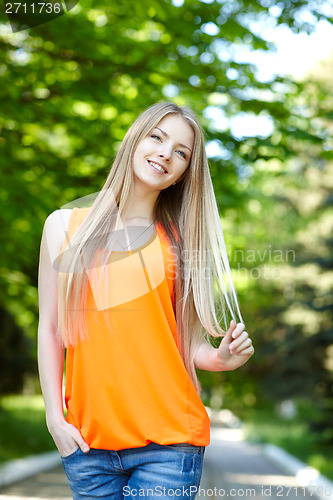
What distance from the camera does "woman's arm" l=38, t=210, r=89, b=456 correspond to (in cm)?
235

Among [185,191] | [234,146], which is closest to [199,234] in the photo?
[185,191]

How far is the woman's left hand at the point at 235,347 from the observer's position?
2209 millimetres

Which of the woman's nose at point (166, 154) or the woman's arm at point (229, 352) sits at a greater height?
the woman's nose at point (166, 154)

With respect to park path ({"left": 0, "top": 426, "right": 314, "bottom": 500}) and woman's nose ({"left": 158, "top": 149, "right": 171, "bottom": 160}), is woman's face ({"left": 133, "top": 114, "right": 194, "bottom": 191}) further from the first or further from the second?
park path ({"left": 0, "top": 426, "right": 314, "bottom": 500})

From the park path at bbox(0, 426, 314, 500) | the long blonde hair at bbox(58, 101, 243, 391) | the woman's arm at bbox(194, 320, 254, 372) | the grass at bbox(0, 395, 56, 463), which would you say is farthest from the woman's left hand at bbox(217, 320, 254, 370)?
the grass at bbox(0, 395, 56, 463)

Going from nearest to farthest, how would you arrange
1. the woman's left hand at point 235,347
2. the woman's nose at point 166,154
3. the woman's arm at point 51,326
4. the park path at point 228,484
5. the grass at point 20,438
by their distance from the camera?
the woman's left hand at point 235,347 → the woman's arm at point 51,326 → the woman's nose at point 166,154 → the park path at point 228,484 → the grass at point 20,438

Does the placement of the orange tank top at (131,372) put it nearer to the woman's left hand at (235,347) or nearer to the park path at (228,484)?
the woman's left hand at (235,347)

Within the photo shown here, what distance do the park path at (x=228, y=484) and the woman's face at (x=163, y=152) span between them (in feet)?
21.2

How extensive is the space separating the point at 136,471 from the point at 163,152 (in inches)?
42.5

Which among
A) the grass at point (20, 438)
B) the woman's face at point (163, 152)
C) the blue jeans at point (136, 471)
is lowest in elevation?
the grass at point (20, 438)

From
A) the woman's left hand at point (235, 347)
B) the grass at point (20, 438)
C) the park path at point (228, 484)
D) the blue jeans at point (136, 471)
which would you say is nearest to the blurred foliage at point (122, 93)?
the park path at point (228, 484)

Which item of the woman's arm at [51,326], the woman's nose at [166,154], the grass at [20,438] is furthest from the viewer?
the grass at [20,438]

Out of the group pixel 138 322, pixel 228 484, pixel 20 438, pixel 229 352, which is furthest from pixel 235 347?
pixel 20 438

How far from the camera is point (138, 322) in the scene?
2.33 m
